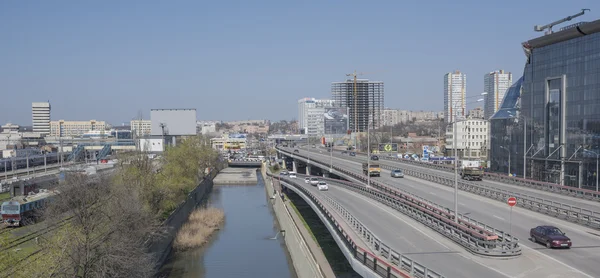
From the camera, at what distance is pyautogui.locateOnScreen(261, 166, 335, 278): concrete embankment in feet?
91.6

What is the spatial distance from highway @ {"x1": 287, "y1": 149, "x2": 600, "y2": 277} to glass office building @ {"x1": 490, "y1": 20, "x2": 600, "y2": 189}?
32.7 feet

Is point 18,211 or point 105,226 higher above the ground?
point 105,226

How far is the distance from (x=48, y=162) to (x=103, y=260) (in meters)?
97.7

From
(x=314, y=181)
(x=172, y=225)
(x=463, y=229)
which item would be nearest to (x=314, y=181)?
(x=314, y=181)

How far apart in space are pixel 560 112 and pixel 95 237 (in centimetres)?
3504

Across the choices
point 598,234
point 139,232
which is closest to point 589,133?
point 598,234

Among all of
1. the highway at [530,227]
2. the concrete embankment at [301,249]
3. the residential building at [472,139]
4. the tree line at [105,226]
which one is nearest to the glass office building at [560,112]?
the highway at [530,227]

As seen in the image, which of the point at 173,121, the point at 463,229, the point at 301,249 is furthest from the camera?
the point at 173,121

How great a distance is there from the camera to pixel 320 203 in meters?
33.1

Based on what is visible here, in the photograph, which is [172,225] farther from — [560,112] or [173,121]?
[173,121]

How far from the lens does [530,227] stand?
75.6 feet

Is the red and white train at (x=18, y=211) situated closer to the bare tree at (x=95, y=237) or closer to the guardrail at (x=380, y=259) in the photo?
the bare tree at (x=95, y=237)

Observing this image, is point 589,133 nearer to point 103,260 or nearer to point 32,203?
point 103,260

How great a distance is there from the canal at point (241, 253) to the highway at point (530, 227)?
27.4 ft
